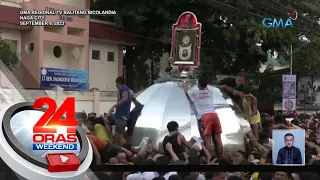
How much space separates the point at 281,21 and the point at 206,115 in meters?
1.19

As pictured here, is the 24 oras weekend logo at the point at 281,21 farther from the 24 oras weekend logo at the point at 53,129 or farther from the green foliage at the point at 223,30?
the 24 oras weekend logo at the point at 53,129

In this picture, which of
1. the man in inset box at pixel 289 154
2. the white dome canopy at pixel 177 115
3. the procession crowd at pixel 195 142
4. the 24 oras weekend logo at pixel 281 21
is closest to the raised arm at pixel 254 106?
the procession crowd at pixel 195 142

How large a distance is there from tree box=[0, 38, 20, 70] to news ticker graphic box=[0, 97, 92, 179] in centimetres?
126

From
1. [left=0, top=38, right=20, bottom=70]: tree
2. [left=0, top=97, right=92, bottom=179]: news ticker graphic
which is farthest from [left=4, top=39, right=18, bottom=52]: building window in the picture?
[left=0, top=97, right=92, bottom=179]: news ticker graphic

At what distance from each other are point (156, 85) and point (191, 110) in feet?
1.54

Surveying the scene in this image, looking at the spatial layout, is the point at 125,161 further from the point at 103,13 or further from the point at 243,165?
the point at 103,13

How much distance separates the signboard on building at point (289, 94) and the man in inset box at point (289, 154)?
0.93m

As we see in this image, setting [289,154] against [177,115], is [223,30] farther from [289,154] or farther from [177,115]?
[289,154]

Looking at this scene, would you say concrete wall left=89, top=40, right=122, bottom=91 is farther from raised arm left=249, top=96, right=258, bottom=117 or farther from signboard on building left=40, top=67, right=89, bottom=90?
raised arm left=249, top=96, right=258, bottom=117

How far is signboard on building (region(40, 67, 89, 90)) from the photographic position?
11.9ft

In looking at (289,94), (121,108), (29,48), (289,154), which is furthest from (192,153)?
(29,48)

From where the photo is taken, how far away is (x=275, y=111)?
444 cm

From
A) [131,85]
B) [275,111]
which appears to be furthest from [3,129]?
[275,111]

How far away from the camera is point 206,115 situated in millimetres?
4246
